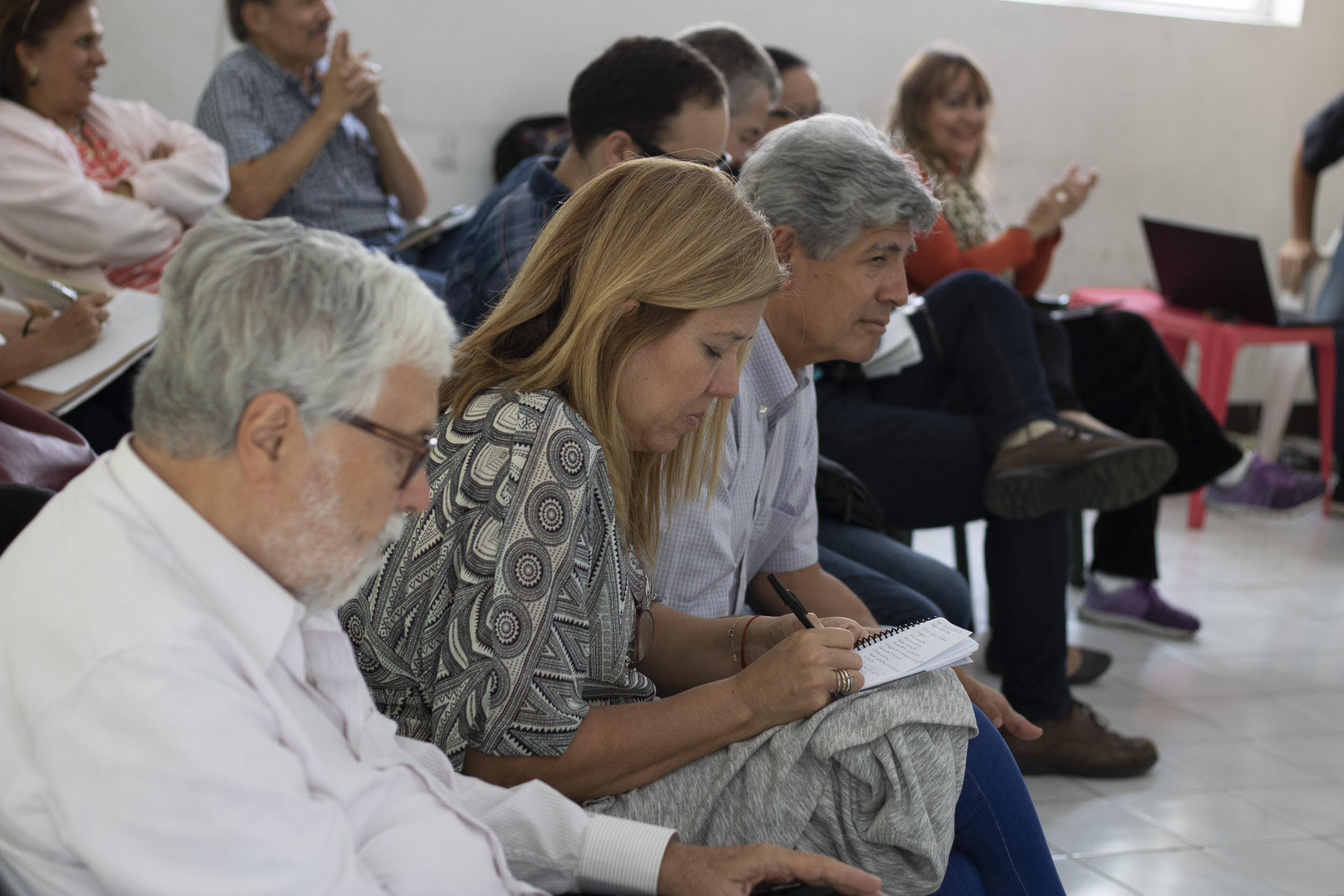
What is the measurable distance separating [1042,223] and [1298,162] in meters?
2.21

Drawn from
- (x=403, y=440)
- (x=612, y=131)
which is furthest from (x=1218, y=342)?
(x=403, y=440)

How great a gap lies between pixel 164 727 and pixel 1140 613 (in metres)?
3.11

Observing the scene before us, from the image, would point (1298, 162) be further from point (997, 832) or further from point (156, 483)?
point (156, 483)

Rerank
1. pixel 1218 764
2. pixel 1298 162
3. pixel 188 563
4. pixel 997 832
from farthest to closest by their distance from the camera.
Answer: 1. pixel 1298 162
2. pixel 1218 764
3. pixel 997 832
4. pixel 188 563

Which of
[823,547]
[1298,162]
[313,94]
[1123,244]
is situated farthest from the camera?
[1123,244]

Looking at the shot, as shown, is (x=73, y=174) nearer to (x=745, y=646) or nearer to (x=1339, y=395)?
(x=745, y=646)

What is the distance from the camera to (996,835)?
4.53ft

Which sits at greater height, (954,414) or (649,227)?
(649,227)

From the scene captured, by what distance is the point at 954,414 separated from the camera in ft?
8.84

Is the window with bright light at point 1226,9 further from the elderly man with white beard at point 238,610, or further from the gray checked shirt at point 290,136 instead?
the elderly man with white beard at point 238,610

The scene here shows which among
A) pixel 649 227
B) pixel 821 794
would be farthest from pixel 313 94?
pixel 821 794

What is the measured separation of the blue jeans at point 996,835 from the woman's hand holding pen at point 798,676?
23 centimetres

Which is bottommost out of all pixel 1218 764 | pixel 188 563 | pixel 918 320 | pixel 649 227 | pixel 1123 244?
pixel 1218 764

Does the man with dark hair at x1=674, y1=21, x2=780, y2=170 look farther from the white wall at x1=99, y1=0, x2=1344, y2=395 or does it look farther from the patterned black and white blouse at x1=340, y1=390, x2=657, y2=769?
the patterned black and white blouse at x1=340, y1=390, x2=657, y2=769
